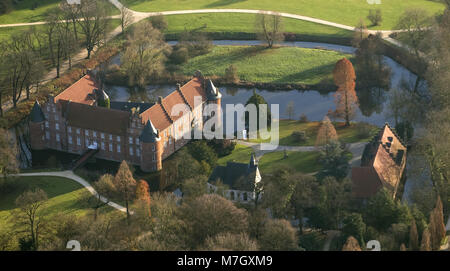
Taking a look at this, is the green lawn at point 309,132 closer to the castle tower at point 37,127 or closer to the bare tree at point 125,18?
the castle tower at point 37,127

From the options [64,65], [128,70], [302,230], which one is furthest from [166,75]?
[302,230]

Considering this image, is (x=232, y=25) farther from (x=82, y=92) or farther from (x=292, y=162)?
(x=292, y=162)

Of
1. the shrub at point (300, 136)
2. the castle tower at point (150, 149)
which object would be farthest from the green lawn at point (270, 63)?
the castle tower at point (150, 149)

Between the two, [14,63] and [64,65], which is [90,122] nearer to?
[14,63]

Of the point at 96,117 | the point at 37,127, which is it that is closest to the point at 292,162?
the point at 96,117

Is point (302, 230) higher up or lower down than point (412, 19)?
lower down
